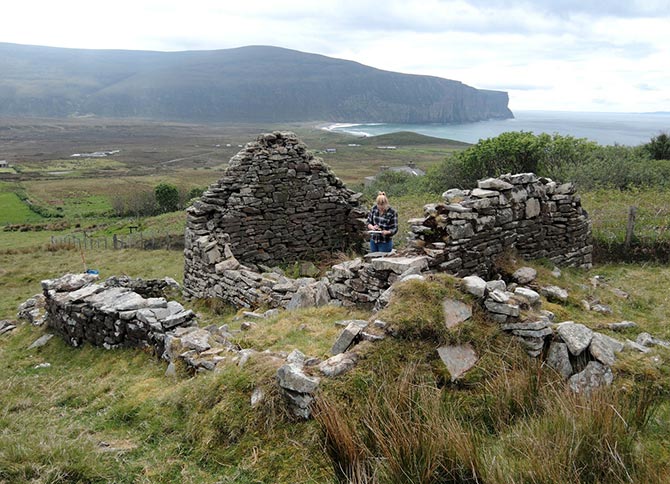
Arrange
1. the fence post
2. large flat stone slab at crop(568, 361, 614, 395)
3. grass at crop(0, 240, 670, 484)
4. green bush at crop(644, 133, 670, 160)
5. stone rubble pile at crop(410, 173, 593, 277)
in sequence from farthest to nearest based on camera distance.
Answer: green bush at crop(644, 133, 670, 160) < the fence post < stone rubble pile at crop(410, 173, 593, 277) < large flat stone slab at crop(568, 361, 614, 395) < grass at crop(0, 240, 670, 484)

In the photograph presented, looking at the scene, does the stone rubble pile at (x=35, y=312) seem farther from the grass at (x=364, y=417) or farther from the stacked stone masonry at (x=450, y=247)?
the stacked stone masonry at (x=450, y=247)

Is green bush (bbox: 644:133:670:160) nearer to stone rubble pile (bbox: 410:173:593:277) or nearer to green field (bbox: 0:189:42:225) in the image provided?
stone rubble pile (bbox: 410:173:593:277)

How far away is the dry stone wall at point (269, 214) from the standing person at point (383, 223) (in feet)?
13.7

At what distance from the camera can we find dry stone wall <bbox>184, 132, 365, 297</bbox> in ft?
44.4

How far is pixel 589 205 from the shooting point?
2181cm

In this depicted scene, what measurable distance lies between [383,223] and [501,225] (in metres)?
2.62

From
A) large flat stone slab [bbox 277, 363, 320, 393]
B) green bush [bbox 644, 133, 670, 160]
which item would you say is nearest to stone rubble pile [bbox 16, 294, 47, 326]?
large flat stone slab [bbox 277, 363, 320, 393]

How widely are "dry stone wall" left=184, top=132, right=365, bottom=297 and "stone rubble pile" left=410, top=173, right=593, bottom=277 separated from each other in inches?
193

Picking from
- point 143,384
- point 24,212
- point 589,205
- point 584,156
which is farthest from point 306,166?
point 24,212

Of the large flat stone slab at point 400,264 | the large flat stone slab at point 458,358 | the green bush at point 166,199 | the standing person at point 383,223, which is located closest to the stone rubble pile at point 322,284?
the large flat stone slab at point 400,264

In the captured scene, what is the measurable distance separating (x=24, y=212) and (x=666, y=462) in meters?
83.7

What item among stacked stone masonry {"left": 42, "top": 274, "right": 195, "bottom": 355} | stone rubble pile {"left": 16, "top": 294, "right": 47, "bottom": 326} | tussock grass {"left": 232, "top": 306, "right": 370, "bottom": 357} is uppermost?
tussock grass {"left": 232, "top": 306, "right": 370, "bottom": 357}

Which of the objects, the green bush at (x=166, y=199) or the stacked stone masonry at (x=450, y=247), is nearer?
the stacked stone masonry at (x=450, y=247)

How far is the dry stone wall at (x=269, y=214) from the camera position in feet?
44.4
